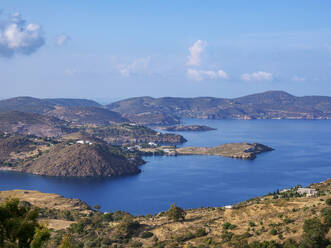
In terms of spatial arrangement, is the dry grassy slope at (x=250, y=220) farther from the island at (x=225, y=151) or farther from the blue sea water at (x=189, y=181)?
the island at (x=225, y=151)

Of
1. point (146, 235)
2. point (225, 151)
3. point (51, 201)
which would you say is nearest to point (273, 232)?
point (146, 235)

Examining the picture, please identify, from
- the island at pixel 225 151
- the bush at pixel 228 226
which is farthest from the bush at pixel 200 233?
the island at pixel 225 151

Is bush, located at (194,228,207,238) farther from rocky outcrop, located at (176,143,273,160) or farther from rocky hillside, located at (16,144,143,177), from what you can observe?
rocky outcrop, located at (176,143,273,160)

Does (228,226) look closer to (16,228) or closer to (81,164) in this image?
(16,228)

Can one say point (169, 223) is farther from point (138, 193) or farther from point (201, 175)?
point (201, 175)

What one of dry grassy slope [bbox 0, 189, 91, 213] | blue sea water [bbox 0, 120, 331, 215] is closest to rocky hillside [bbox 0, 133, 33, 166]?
blue sea water [bbox 0, 120, 331, 215]

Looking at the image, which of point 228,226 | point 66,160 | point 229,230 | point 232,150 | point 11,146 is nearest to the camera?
point 229,230
